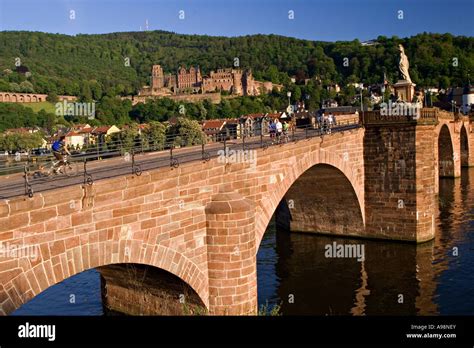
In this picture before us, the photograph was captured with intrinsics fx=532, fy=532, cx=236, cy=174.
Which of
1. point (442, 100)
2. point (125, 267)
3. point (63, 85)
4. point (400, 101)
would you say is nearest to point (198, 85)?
point (63, 85)

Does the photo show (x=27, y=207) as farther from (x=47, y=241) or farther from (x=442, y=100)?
(x=442, y=100)

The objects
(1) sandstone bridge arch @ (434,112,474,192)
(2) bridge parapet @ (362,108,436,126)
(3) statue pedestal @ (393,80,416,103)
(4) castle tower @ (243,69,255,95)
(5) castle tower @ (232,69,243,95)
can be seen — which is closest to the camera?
(2) bridge parapet @ (362,108,436,126)

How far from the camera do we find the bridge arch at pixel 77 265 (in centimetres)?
859

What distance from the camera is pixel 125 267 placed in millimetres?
14969

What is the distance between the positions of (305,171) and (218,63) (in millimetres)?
180236

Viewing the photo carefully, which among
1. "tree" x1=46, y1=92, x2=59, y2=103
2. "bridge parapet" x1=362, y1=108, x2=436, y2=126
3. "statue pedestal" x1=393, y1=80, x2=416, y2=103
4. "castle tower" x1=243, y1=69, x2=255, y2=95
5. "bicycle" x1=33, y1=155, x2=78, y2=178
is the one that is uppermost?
"castle tower" x1=243, y1=69, x2=255, y2=95

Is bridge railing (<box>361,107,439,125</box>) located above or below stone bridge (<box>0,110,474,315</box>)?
above

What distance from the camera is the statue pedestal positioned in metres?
29.8

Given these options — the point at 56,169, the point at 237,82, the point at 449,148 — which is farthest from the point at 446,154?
the point at 237,82

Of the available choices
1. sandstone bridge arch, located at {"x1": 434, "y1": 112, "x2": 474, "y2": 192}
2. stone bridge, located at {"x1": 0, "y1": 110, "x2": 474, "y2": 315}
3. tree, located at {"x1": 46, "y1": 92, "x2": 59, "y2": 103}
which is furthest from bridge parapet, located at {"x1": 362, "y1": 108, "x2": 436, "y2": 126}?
tree, located at {"x1": 46, "y1": 92, "x2": 59, "y2": 103}

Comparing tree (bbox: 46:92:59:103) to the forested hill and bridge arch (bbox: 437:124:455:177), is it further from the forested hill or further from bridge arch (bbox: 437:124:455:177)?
bridge arch (bbox: 437:124:455:177)

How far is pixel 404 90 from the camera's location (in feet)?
98.6

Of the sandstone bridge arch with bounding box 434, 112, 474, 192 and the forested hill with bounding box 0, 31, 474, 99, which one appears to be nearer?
the sandstone bridge arch with bounding box 434, 112, 474, 192

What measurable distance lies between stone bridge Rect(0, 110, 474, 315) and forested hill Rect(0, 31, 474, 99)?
303 ft
